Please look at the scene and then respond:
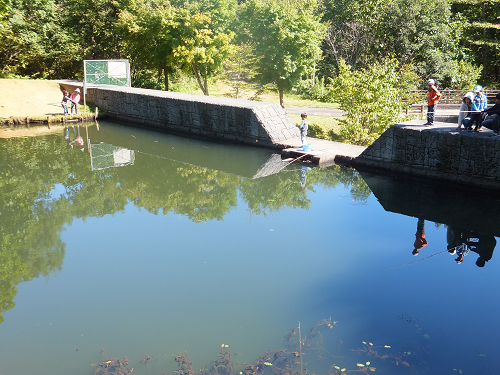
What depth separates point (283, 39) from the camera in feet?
74.3

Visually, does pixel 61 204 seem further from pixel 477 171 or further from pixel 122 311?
pixel 477 171

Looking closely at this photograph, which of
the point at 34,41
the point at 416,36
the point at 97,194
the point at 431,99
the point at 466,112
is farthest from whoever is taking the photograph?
the point at 416,36

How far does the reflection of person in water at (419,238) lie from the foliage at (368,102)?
7.63 m

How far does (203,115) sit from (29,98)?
9742 millimetres

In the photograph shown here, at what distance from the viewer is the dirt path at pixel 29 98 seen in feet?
66.0

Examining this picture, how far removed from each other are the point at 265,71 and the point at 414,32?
1038 centimetres

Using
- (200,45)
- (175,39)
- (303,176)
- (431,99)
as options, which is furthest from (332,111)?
(303,176)

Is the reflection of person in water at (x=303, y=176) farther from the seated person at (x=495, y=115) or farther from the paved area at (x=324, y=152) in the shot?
the seated person at (x=495, y=115)

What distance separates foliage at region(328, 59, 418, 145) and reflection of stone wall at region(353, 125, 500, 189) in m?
4.24

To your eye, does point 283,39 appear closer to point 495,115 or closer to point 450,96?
point 450,96

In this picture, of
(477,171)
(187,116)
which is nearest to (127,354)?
(477,171)

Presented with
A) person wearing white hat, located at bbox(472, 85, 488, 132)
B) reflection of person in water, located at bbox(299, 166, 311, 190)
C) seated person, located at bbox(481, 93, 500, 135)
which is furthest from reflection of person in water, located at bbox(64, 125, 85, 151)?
seated person, located at bbox(481, 93, 500, 135)

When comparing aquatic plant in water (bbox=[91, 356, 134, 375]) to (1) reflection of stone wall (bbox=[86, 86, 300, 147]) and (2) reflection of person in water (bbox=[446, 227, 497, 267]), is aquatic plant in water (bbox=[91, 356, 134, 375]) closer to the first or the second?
(2) reflection of person in water (bbox=[446, 227, 497, 267])

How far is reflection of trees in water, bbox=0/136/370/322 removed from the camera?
8.27 meters
